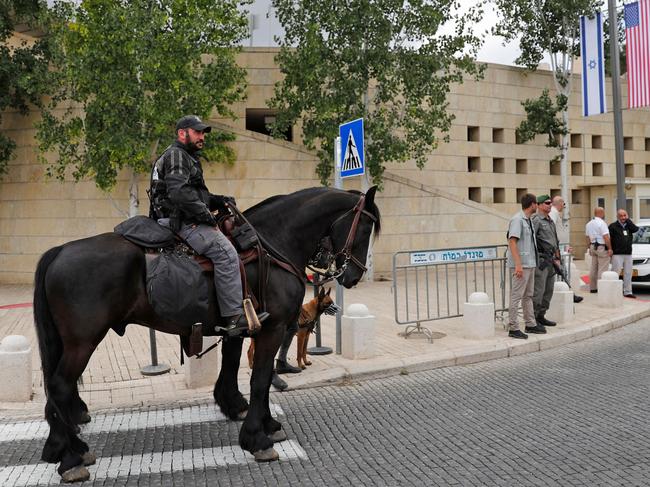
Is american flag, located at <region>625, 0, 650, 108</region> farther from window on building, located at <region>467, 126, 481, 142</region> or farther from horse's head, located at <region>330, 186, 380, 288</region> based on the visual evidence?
horse's head, located at <region>330, 186, 380, 288</region>

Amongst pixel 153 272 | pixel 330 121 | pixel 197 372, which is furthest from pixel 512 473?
pixel 330 121

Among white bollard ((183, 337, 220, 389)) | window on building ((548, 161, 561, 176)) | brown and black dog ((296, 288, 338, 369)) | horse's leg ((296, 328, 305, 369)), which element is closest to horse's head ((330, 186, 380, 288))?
brown and black dog ((296, 288, 338, 369))

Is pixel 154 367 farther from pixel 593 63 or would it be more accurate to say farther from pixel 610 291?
pixel 593 63

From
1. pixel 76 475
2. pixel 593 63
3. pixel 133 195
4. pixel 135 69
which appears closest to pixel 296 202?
pixel 76 475

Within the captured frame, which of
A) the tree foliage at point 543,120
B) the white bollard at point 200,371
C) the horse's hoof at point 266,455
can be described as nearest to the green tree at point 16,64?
the white bollard at point 200,371

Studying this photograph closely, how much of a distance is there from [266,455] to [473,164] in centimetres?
2284

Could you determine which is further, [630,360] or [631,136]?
[631,136]

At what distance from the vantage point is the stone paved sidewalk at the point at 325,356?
6672mm

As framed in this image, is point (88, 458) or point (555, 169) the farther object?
point (555, 169)

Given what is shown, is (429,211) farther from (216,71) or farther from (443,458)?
(443,458)

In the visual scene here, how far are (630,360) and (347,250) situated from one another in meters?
5.10

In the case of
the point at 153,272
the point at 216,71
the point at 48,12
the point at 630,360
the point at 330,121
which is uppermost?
the point at 48,12

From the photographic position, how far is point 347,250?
5367 millimetres

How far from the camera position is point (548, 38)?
76.8 ft
